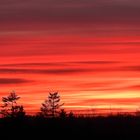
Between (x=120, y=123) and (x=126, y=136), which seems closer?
(x=126, y=136)

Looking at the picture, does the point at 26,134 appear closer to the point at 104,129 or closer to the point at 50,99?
the point at 104,129

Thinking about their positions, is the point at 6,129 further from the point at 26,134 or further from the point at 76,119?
the point at 76,119

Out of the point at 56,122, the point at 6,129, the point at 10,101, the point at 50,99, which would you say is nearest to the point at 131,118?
the point at 56,122

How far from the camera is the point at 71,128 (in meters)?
28.2

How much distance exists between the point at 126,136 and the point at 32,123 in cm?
397

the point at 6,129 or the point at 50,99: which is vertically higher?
the point at 50,99

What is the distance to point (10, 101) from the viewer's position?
4675 centimetres

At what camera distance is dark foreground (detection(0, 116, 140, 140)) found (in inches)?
1067

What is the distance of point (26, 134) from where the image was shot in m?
27.6

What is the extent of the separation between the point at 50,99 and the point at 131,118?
23.7 meters

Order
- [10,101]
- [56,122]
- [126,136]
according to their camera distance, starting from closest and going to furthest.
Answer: [126,136] → [56,122] → [10,101]

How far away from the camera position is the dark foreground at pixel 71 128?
88.9ft

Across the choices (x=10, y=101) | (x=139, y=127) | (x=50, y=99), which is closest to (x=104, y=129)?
(x=139, y=127)

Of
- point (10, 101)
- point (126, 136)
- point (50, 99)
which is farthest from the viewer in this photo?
point (50, 99)
